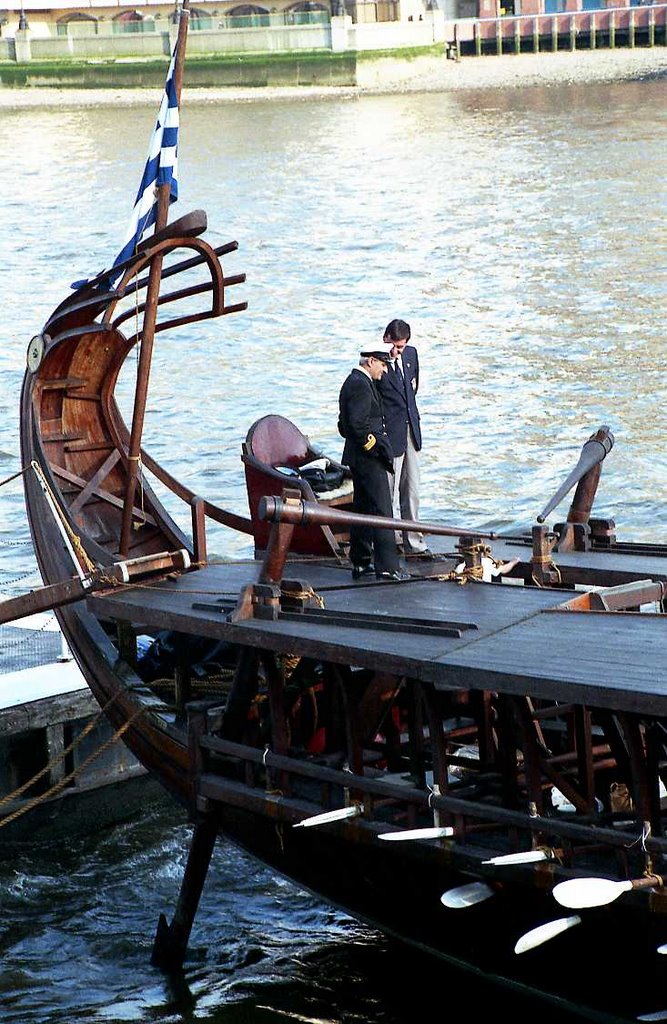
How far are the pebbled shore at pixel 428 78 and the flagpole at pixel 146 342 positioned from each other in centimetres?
6099

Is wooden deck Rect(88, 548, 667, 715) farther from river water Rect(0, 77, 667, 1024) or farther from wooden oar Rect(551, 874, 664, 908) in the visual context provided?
river water Rect(0, 77, 667, 1024)

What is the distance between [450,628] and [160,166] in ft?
14.0

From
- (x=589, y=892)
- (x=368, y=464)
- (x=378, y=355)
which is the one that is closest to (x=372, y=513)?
(x=368, y=464)

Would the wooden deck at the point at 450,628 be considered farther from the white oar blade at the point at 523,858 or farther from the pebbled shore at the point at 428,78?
the pebbled shore at the point at 428,78

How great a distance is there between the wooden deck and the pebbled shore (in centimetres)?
6263

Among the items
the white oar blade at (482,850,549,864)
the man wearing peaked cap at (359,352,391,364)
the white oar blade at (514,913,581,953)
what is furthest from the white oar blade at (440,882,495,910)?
the man wearing peaked cap at (359,352,391,364)

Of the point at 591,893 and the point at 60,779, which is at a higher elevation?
the point at 591,893

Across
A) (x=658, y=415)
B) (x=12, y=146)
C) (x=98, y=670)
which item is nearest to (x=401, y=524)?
(x=98, y=670)

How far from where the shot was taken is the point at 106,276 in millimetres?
10883

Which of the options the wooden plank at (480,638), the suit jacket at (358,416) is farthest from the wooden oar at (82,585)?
the suit jacket at (358,416)

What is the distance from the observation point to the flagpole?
10.5 meters

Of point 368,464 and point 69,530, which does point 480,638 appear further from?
point 69,530

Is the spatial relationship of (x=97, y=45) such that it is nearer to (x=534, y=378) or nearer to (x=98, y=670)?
(x=534, y=378)

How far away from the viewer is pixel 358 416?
10289 millimetres
